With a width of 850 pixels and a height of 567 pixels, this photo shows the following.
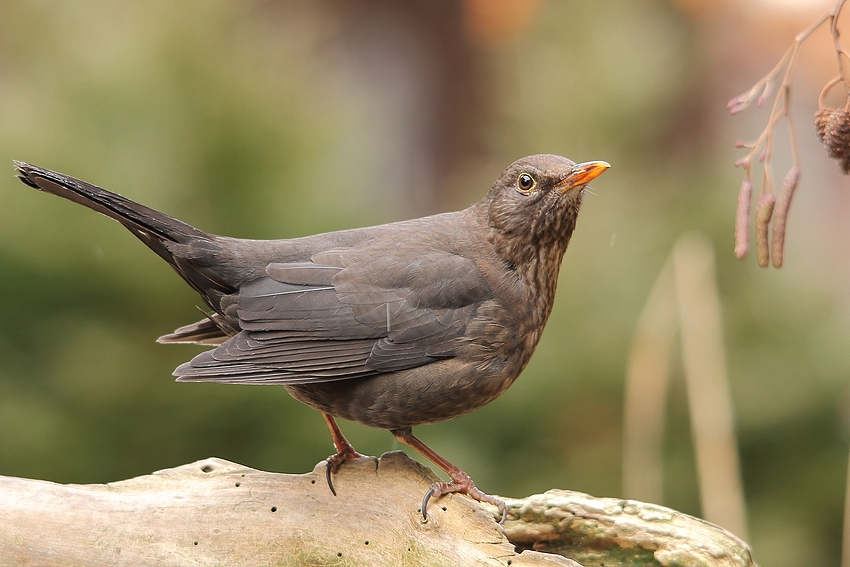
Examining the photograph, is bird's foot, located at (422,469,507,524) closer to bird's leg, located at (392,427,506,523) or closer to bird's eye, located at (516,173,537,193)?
bird's leg, located at (392,427,506,523)

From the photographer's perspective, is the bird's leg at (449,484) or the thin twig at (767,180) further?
the bird's leg at (449,484)

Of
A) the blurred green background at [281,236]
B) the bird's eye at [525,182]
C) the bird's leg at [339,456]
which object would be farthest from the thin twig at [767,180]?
the blurred green background at [281,236]

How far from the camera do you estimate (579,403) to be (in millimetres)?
4945

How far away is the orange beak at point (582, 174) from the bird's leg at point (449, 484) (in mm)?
1029

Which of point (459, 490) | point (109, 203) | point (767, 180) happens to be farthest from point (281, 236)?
point (767, 180)

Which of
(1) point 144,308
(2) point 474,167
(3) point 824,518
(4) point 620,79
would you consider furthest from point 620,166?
(1) point 144,308

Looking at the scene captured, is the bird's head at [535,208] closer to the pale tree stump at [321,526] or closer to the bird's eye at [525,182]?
the bird's eye at [525,182]

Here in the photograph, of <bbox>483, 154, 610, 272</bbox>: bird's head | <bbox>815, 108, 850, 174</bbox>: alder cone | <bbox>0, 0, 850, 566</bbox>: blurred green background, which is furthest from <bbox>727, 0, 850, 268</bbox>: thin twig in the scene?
<bbox>0, 0, 850, 566</bbox>: blurred green background

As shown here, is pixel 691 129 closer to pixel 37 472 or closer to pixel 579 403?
pixel 579 403

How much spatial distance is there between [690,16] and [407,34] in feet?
10.4

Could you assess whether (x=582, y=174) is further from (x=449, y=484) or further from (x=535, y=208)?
(x=449, y=484)

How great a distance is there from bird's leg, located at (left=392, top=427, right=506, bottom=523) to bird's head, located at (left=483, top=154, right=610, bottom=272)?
0.74 meters

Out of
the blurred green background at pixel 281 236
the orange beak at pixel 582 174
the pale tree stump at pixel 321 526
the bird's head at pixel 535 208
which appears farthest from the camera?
the blurred green background at pixel 281 236

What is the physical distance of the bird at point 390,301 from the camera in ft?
9.41
